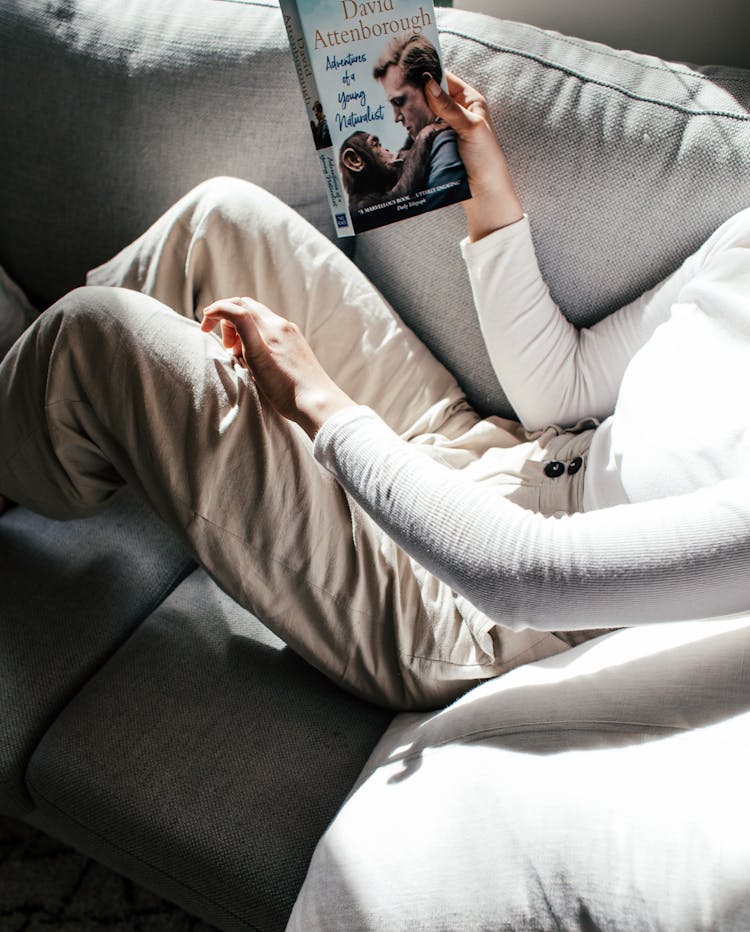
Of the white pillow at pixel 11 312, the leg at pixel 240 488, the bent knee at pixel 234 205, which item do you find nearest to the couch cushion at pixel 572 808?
the leg at pixel 240 488

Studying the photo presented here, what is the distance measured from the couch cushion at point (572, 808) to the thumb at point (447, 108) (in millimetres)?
603

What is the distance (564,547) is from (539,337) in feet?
1.31

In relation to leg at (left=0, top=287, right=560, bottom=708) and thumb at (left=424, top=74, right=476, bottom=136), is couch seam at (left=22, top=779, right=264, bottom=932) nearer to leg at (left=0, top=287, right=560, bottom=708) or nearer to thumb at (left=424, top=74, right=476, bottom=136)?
leg at (left=0, top=287, right=560, bottom=708)

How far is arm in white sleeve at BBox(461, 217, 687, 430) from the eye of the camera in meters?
0.93

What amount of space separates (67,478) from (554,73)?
2.59 feet

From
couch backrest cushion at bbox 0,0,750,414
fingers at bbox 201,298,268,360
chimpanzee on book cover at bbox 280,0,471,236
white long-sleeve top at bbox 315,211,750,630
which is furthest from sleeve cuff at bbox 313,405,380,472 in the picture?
couch backrest cushion at bbox 0,0,750,414

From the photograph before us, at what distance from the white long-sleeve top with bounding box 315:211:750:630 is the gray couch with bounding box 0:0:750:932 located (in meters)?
0.07

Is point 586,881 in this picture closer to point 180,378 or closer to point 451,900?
point 451,900

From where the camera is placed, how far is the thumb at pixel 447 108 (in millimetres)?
841

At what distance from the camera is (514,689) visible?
0.76 meters

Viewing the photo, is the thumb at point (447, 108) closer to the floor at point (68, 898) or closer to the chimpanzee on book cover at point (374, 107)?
the chimpanzee on book cover at point (374, 107)

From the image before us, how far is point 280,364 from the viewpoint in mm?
856

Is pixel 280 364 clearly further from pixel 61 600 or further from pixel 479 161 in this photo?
pixel 61 600

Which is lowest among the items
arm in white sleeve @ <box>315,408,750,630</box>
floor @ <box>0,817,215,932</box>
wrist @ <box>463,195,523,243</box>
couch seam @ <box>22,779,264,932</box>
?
floor @ <box>0,817,215,932</box>
